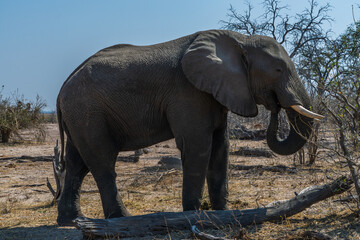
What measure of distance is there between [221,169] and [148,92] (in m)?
1.51

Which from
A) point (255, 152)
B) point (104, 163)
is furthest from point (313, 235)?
point (255, 152)

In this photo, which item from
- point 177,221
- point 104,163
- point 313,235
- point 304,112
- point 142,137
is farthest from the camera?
point 142,137

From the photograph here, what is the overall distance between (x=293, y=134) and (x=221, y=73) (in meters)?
1.21

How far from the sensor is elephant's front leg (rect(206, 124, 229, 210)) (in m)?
5.82

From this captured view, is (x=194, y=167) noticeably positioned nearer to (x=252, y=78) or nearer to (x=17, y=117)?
(x=252, y=78)

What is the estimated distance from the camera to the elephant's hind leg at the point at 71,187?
599 centimetres

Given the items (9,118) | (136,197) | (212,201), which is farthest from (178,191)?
(9,118)

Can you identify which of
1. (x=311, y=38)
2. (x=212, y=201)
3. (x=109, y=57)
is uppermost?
(x=311, y=38)

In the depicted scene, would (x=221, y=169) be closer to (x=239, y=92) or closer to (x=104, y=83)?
(x=239, y=92)

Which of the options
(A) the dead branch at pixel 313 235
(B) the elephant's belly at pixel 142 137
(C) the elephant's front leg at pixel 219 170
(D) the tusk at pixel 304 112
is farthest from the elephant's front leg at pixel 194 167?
(A) the dead branch at pixel 313 235

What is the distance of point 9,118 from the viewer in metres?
18.9

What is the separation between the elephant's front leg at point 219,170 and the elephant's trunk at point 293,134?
2.27 ft

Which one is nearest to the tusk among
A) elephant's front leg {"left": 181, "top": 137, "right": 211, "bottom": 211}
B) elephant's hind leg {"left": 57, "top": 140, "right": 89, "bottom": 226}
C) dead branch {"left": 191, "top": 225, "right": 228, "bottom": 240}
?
elephant's front leg {"left": 181, "top": 137, "right": 211, "bottom": 211}

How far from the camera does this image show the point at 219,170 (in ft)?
19.2
